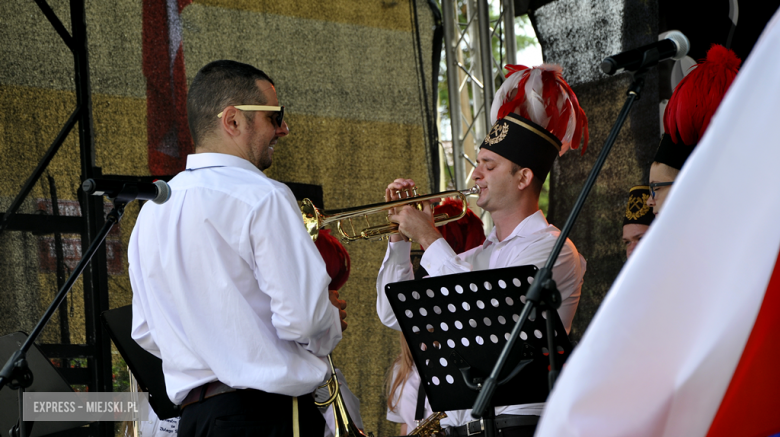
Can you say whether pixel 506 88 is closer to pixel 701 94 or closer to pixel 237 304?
pixel 701 94

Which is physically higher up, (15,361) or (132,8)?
(132,8)

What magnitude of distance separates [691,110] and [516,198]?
0.93 meters

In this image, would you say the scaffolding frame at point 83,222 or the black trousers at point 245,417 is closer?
the black trousers at point 245,417

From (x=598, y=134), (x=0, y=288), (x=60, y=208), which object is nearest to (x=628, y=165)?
(x=598, y=134)

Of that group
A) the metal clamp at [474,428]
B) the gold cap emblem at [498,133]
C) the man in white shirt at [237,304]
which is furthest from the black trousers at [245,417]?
the gold cap emblem at [498,133]

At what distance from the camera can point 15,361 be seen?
2.18 m

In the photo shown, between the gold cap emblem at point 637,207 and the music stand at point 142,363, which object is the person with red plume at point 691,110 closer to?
the gold cap emblem at point 637,207

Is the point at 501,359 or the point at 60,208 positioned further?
the point at 60,208

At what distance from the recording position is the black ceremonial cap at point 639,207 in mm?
4289

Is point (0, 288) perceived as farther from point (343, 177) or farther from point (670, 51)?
point (670, 51)

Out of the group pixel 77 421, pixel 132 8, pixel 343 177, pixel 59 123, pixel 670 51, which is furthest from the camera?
pixel 343 177

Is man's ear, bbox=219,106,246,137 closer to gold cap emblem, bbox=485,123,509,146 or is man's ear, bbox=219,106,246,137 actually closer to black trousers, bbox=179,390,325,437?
black trousers, bbox=179,390,325,437

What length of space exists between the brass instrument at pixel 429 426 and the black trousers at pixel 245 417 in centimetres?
113

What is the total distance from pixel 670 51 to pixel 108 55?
359 centimetres
